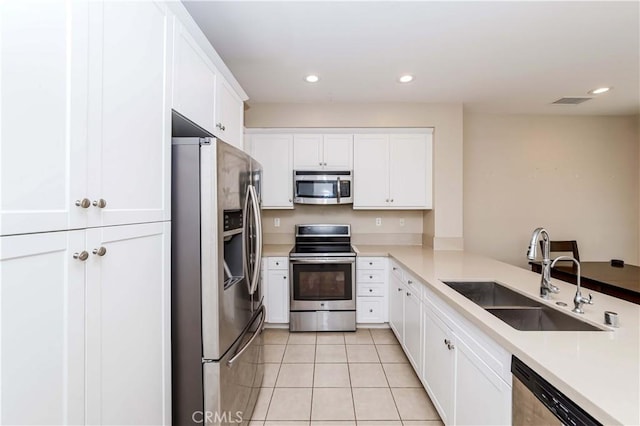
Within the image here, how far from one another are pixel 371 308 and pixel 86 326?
2778mm

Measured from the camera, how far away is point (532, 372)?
96 cm

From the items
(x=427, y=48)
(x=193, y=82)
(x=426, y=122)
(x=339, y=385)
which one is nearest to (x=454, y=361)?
(x=339, y=385)

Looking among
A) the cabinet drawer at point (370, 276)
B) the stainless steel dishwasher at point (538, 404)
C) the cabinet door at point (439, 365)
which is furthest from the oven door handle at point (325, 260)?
the stainless steel dishwasher at point (538, 404)


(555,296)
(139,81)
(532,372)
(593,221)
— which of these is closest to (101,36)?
(139,81)

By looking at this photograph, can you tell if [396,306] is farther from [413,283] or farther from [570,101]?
[570,101]

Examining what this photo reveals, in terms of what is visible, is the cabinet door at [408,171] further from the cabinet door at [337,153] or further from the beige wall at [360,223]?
the cabinet door at [337,153]

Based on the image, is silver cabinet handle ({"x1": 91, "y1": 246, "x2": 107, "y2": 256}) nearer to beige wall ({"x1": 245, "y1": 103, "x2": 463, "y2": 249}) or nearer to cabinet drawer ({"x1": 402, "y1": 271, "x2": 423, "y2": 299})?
cabinet drawer ({"x1": 402, "y1": 271, "x2": 423, "y2": 299})

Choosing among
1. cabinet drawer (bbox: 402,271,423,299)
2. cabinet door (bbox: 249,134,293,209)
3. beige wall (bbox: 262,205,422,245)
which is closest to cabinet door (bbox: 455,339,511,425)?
cabinet drawer (bbox: 402,271,423,299)

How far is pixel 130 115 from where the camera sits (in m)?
1.04

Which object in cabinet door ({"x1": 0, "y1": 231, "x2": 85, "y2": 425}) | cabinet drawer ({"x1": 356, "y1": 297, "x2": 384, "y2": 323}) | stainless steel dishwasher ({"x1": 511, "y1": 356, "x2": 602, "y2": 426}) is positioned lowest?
cabinet drawer ({"x1": 356, "y1": 297, "x2": 384, "y2": 323})

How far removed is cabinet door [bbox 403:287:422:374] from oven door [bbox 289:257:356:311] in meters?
0.74

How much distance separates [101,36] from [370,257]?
281cm

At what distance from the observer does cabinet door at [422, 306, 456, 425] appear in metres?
1.58

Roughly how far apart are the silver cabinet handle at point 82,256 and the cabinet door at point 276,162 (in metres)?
2.59
